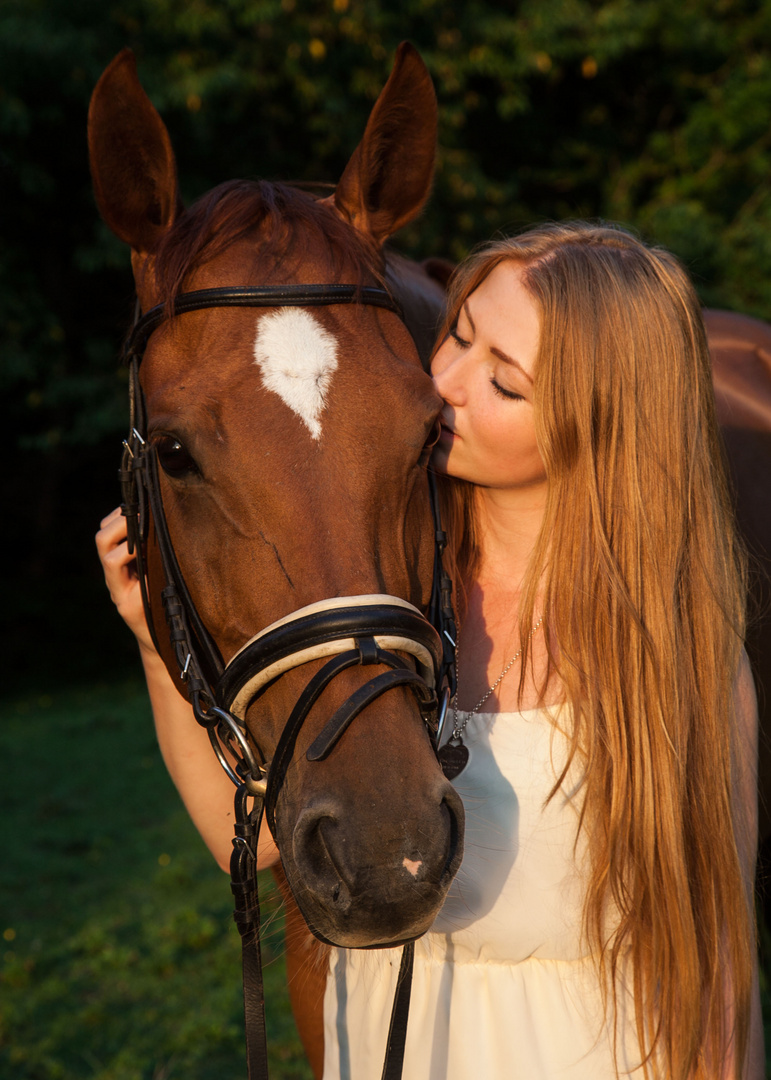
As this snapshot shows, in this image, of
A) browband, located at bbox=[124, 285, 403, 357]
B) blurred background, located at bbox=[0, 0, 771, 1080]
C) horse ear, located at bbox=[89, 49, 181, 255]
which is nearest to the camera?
browband, located at bbox=[124, 285, 403, 357]

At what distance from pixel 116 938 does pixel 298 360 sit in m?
4.27

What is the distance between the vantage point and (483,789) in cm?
178

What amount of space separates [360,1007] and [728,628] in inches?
43.6

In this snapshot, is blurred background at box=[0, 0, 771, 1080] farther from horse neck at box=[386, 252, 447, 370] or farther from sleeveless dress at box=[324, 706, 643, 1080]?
horse neck at box=[386, 252, 447, 370]

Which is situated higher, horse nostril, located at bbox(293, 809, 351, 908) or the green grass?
horse nostril, located at bbox(293, 809, 351, 908)

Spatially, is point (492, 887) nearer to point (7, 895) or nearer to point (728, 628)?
point (728, 628)

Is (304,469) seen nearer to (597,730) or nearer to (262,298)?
(262,298)

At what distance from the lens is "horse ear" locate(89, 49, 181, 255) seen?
1776 millimetres

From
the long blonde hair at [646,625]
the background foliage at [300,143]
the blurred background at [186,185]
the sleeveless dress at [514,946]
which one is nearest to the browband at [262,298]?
the long blonde hair at [646,625]

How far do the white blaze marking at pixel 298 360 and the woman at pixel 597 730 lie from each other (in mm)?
352

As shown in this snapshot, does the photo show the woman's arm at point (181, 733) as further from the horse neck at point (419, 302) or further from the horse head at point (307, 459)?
the horse neck at point (419, 302)

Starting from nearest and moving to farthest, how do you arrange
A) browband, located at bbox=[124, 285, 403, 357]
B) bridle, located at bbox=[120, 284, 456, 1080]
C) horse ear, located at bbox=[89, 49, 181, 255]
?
bridle, located at bbox=[120, 284, 456, 1080] < browband, located at bbox=[124, 285, 403, 357] < horse ear, located at bbox=[89, 49, 181, 255]

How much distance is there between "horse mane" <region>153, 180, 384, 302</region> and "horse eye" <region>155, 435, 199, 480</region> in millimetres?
284

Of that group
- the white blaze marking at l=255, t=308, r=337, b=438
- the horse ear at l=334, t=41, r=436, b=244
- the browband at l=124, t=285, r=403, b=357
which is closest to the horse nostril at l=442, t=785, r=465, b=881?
the white blaze marking at l=255, t=308, r=337, b=438
